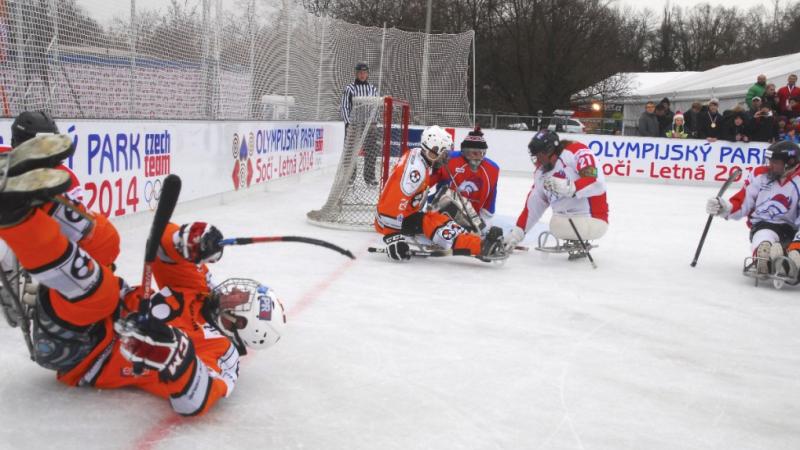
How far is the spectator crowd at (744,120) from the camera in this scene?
1188cm

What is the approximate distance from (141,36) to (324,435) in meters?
4.42

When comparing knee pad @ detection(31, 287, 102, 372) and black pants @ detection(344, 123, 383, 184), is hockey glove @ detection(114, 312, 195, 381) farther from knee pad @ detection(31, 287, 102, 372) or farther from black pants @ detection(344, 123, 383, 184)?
black pants @ detection(344, 123, 383, 184)

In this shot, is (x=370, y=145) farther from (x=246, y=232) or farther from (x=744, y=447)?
(x=744, y=447)

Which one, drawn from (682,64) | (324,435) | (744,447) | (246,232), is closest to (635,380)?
(744,447)

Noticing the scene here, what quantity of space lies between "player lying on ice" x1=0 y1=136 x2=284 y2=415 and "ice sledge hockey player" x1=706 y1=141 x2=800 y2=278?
11.2 feet

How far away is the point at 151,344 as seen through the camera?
2113mm

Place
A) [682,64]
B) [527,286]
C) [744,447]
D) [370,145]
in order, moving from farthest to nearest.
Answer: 1. [682,64]
2. [370,145]
3. [527,286]
4. [744,447]

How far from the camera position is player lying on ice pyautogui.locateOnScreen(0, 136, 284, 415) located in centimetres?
185

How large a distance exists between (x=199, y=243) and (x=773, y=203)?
13.1 ft

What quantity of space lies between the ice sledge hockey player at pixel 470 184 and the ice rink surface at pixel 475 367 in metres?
0.32

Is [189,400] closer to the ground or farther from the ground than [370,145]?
closer to the ground

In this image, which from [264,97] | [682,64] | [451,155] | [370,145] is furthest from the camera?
[682,64]

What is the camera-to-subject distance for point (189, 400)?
7.45 feet

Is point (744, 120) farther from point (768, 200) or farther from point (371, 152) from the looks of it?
point (768, 200)
